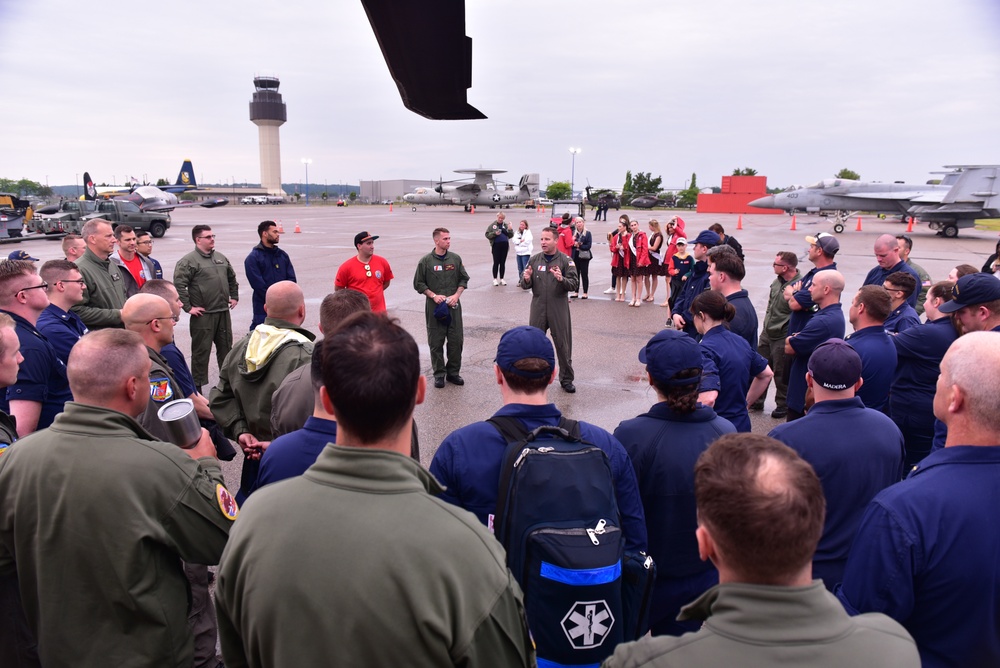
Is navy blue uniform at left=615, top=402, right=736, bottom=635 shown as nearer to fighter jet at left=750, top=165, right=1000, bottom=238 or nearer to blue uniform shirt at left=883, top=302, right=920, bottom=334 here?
blue uniform shirt at left=883, top=302, right=920, bottom=334

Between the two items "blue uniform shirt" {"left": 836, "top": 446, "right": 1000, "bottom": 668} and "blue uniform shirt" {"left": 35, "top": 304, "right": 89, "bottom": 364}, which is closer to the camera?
"blue uniform shirt" {"left": 836, "top": 446, "right": 1000, "bottom": 668}

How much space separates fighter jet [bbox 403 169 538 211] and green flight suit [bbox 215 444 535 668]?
174ft

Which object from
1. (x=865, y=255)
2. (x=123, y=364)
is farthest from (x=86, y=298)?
(x=865, y=255)

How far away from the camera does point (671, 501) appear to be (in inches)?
106

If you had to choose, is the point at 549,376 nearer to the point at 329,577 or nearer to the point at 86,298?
the point at 329,577

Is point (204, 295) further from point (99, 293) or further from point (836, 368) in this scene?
point (836, 368)

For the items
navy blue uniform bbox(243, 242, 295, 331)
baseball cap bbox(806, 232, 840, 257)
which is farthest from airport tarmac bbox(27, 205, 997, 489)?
baseball cap bbox(806, 232, 840, 257)

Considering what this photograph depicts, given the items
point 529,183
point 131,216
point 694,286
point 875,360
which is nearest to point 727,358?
point 875,360

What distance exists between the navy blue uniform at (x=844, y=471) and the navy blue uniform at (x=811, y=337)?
232 cm

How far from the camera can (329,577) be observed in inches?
54.5

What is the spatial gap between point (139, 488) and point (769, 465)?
192 cm

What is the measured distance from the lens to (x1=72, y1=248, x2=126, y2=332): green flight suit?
5746mm

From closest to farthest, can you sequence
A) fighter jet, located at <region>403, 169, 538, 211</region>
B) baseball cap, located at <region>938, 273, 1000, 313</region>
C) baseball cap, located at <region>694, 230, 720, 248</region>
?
baseball cap, located at <region>938, 273, 1000, 313</region>, baseball cap, located at <region>694, 230, 720, 248</region>, fighter jet, located at <region>403, 169, 538, 211</region>

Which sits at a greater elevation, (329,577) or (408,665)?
(329,577)
